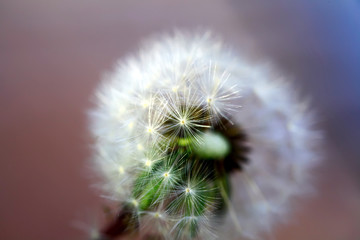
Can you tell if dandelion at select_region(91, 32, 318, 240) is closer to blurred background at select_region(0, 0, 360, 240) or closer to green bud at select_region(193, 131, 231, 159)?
green bud at select_region(193, 131, 231, 159)

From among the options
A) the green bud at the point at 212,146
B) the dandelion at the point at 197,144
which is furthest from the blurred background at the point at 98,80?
the green bud at the point at 212,146

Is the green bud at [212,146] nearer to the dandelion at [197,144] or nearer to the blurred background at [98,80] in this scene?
the dandelion at [197,144]

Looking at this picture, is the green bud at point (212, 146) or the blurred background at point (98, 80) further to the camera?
the blurred background at point (98, 80)

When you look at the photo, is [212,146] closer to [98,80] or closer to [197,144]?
[197,144]

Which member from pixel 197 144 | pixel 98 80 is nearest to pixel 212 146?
pixel 197 144

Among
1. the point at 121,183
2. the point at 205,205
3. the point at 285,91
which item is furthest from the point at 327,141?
the point at 121,183

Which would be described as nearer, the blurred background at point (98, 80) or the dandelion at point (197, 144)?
the dandelion at point (197, 144)
